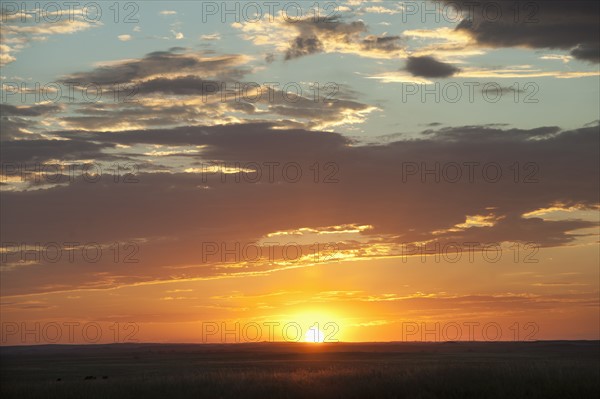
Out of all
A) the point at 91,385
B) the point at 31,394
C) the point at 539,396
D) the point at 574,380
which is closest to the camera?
the point at 539,396

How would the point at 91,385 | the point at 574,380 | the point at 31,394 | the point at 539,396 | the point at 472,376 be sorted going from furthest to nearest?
the point at 91,385, the point at 31,394, the point at 472,376, the point at 574,380, the point at 539,396

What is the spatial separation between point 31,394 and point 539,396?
25.2 m

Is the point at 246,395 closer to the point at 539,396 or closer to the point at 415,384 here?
the point at 415,384

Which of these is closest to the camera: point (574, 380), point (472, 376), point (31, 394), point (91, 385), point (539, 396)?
point (539, 396)

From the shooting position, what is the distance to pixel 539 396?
1228 inches

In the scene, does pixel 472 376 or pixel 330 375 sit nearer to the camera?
pixel 472 376

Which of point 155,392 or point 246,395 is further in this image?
point 155,392

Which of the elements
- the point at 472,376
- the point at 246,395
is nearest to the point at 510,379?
the point at 472,376

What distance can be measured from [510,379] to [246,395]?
12.1 meters

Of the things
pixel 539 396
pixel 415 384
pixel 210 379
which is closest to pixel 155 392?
pixel 210 379

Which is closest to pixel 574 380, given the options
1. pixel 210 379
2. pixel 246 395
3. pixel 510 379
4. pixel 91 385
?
pixel 510 379

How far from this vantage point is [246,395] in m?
34.0

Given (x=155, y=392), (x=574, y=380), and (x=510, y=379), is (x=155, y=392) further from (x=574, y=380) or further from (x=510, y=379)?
(x=574, y=380)

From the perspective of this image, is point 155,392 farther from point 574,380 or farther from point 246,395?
point 574,380
